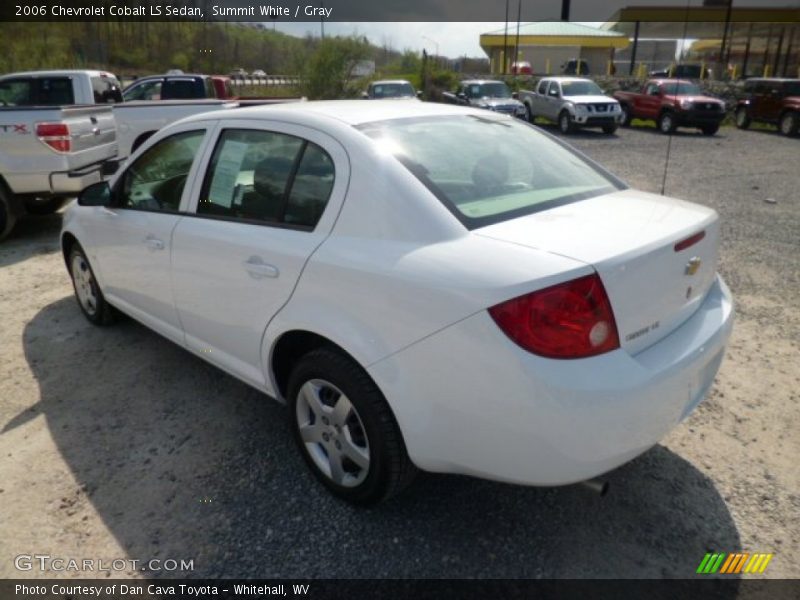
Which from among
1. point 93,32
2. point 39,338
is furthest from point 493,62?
point 39,338

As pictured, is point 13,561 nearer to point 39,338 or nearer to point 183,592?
point 183,592

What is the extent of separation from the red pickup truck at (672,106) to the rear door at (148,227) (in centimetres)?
1753

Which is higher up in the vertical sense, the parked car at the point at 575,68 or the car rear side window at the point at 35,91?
the parked car at the point at 575,68

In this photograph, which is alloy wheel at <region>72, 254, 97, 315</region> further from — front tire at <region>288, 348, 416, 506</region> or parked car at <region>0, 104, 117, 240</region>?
parked car at <region>0, 104, 117, 240</region>

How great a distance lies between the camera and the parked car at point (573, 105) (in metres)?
19.7

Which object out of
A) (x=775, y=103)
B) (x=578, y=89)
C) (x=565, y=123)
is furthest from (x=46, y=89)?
(x=775, y=103)

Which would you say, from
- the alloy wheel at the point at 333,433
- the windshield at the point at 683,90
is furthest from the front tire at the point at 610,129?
the alloy wheel at the point at 333,433

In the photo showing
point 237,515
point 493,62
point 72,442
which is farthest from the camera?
point 493,62

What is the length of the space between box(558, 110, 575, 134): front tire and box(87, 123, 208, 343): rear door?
1867 centimetres

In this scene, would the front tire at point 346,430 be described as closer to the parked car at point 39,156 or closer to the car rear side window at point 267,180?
the car rear side window at point 267,180

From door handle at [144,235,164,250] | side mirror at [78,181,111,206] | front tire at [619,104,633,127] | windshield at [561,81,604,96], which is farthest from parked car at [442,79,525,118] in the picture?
door handle at [144,235,164,250]

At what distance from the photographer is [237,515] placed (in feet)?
8.61

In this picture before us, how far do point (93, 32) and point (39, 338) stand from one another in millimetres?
38100

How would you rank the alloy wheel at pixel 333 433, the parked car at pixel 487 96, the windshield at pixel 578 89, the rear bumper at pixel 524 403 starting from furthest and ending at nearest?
the windshield at pixel 578 89 < the parked car at pixel 487 96 < the alloy wheel at pixel 333 433 < the rear bumper at pixel 524 403
